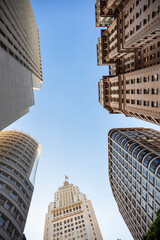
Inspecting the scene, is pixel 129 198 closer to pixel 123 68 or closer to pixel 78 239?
pixel 78 239

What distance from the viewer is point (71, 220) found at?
263ft

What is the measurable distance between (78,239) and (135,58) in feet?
273

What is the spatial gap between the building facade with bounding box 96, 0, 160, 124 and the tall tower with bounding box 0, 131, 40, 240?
4260 centimetres

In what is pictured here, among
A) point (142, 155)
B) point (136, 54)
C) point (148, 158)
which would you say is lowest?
point (142, 155)

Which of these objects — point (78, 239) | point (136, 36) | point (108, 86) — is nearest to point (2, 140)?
point (108, 86)

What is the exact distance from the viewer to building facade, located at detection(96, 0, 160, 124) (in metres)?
34.1

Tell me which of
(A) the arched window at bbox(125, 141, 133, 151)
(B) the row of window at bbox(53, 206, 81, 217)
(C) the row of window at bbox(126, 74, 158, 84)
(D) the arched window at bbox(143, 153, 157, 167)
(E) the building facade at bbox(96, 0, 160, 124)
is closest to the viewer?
(E) the building facade at bbox(96, 0, 160, 124)

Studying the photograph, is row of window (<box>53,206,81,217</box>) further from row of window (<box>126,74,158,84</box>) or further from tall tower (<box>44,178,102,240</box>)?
row of window (<box>126,74,158,84</box>)

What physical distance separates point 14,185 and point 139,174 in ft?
148

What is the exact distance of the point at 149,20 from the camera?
32.8m

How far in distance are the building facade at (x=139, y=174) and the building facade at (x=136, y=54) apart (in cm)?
1755

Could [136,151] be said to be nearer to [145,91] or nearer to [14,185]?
[145,91]

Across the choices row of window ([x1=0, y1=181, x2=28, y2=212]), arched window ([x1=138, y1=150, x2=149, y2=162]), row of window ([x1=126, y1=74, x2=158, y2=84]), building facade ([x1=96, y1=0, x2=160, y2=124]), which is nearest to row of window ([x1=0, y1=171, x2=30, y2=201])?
row of window ([x1=0, y1=181, x2=28, y2=212])

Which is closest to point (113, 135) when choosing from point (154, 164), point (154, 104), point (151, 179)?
point (154, 164)
